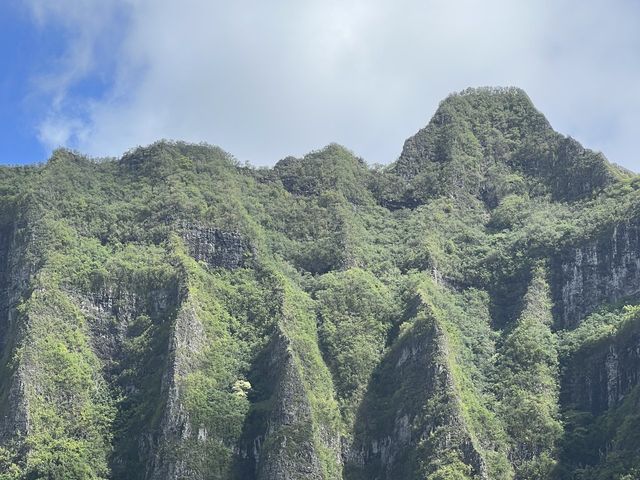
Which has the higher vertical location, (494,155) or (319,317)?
(494,155)

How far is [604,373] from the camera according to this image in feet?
384

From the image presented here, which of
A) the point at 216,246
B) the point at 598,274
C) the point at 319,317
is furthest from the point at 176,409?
the point at 598,274

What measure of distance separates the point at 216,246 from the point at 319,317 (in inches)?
594

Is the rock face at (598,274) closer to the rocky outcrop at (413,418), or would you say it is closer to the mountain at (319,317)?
the mountain at (319,317)

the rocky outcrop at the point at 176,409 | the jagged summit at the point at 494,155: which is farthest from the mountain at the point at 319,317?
the jagged summit at the point at 494,155

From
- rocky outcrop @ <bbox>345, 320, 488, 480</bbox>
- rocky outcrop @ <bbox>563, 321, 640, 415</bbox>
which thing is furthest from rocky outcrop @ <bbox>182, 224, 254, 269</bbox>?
rocky outcrop @ <bbox>563, 321, 640, 415</bbox>

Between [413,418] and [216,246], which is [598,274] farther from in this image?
[216,246]

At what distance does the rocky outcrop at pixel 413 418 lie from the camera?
108 metres

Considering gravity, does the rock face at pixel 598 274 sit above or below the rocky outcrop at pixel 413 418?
above

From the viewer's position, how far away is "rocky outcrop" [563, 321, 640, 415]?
114562mm

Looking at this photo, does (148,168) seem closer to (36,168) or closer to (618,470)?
(36,168)

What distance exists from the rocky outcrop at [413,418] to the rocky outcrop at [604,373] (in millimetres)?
12871

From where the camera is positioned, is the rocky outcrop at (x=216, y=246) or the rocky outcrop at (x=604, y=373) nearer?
the rocky outcrop at (x=604, y=373)

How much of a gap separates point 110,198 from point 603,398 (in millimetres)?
60301
